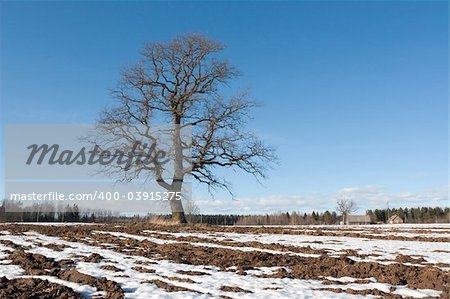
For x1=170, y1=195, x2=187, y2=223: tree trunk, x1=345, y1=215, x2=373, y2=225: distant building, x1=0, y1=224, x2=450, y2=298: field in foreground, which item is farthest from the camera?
x1=345, y1=215, x2=373, y2=225: distant building

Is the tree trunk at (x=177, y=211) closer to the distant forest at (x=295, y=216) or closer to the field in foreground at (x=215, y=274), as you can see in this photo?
the field in foreground at (x=215, y=274)

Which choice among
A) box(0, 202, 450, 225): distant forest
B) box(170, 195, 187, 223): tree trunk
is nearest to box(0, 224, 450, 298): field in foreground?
box(170, 195, 187, 223): tree trunk

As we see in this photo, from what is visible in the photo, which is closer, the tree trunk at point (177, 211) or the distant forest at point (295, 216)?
the tree trunk at point (177, 211)

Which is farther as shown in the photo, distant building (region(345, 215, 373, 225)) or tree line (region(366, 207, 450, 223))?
tree line (region(366, 207, 450, 223))

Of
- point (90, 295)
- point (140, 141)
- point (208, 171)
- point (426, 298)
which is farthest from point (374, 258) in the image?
point (140, 141)

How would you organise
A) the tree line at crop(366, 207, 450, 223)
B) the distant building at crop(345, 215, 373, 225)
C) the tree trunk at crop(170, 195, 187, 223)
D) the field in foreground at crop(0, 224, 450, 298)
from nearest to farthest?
the field in foreground at crop(0, 224, 450, 298)
the tree trunk at crop(170, 195, 187, 223)
the distant building at crop(345, 215, 373, 225)
the tree line at crop(366, 207, 450, 223)

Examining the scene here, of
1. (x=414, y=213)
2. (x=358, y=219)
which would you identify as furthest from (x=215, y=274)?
(x=414, y=213)

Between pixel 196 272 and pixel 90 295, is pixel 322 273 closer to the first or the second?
pixel 196 272

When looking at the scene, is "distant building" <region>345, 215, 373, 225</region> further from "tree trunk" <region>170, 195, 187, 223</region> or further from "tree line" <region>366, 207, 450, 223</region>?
"tree trunk" <region>170, 195, 187, 223</region>

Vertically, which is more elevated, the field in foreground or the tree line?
the field in foreground

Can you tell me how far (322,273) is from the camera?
7.86 metres

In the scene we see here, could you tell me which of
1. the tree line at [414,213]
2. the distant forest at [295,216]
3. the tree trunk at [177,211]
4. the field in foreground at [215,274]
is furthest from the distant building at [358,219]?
the field in foreground at [215,274]

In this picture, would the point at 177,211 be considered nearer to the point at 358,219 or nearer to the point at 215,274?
the point at 215,274

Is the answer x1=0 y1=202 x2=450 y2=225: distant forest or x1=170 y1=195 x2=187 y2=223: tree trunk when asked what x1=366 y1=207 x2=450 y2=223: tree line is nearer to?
x1=0 y1=202 x2=450 y2=225: distant forest
